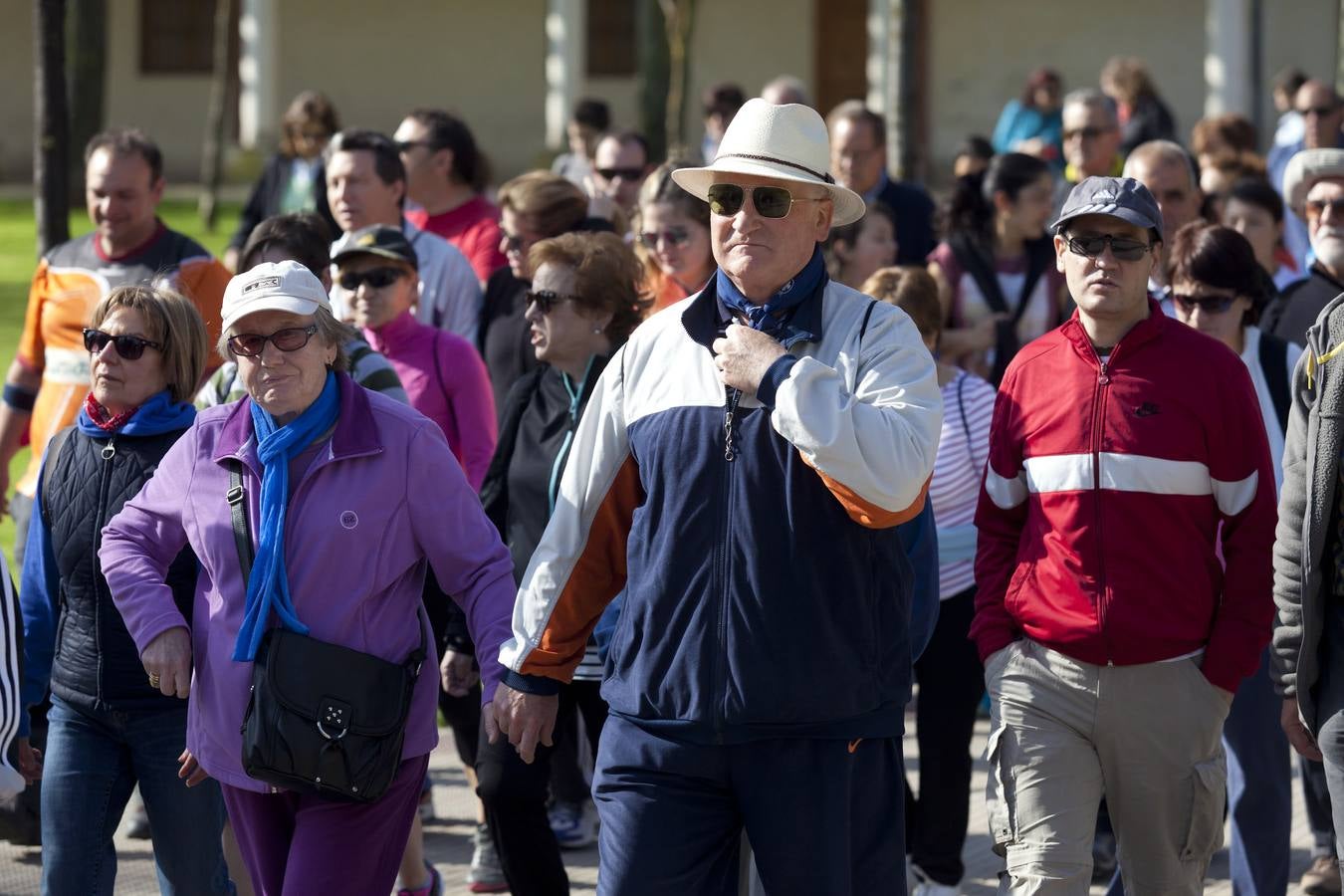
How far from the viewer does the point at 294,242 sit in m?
6.16

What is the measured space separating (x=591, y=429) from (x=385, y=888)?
1.16 meters

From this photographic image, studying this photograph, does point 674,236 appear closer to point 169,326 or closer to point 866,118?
point 169,326

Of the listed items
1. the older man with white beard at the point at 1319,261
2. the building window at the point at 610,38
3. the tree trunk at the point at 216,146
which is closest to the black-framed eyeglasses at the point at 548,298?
the older man with white beard at the point at 1319,261

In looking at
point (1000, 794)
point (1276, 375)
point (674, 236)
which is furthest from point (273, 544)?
point (1276, 375)

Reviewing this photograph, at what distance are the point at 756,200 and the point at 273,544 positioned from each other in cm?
129

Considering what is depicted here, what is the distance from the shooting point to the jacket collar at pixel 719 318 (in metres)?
3.92

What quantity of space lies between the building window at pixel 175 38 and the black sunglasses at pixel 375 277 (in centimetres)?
2629

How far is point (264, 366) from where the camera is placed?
4387mm

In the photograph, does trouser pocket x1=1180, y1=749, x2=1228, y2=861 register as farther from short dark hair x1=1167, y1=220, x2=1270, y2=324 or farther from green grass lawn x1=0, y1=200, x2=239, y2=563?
green grass lawn x1=0, y1=200, x2=239, y2=563

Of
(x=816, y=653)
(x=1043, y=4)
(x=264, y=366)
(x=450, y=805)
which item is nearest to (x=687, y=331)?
(x=816, y=653)

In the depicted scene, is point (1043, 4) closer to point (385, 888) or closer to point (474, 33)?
point (474, 33)

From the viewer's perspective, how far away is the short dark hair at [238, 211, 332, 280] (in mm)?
6156

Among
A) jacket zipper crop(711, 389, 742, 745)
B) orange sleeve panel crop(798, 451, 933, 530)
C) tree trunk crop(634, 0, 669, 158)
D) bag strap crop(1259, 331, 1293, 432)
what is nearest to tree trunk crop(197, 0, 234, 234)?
tree trunk crop(634, 0, 669, 158)

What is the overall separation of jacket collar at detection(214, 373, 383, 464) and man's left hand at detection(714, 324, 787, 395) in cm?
95
